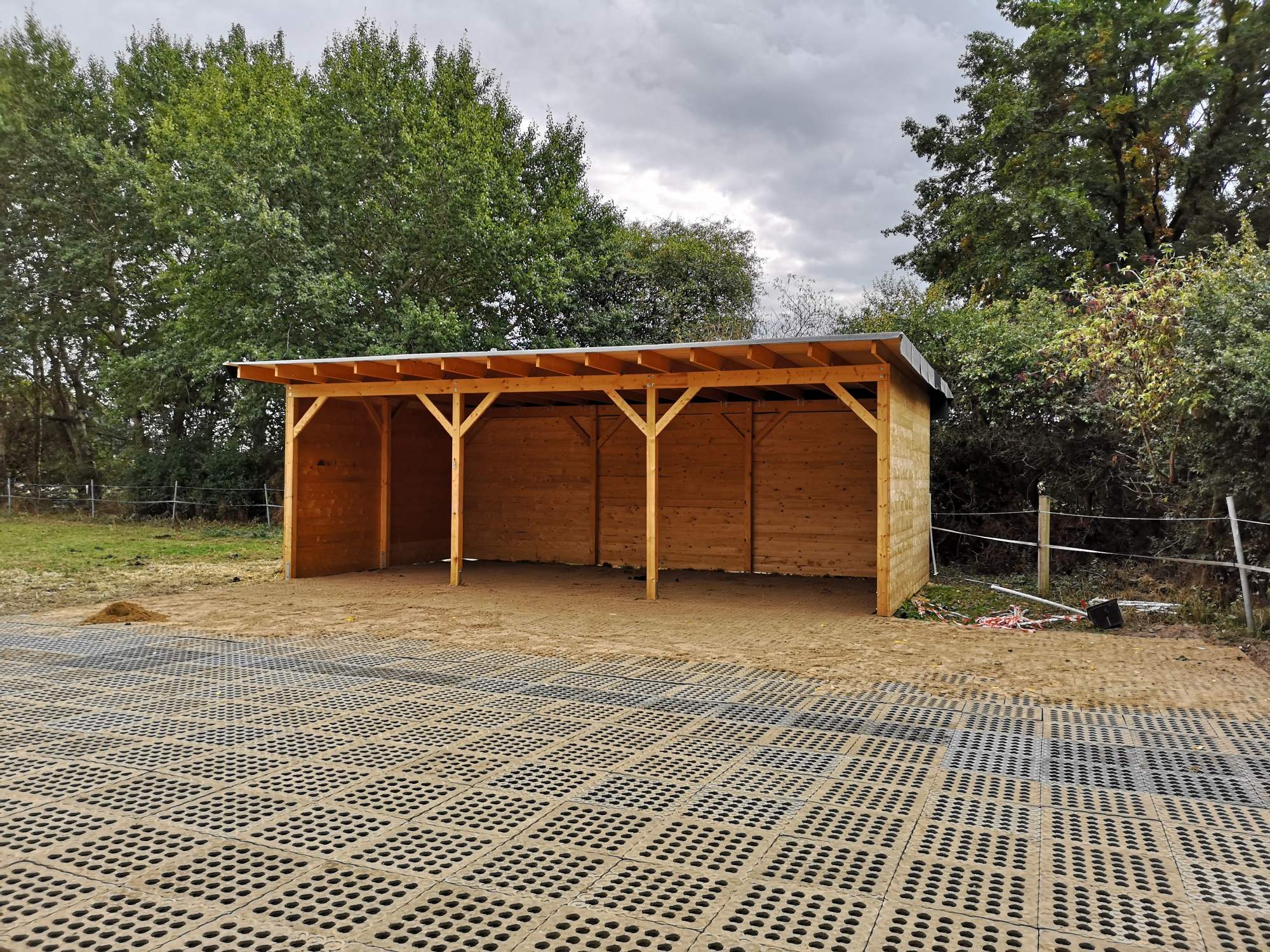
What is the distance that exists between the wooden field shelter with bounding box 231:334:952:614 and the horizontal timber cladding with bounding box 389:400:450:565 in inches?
1.2

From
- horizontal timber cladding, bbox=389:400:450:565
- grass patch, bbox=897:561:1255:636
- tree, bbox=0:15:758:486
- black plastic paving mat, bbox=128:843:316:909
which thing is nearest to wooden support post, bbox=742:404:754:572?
grass patch, bbox=897:561:1255:636

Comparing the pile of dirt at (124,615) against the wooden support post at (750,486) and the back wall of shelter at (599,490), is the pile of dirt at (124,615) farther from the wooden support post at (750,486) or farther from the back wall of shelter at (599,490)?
the wooden support post at (750,486)

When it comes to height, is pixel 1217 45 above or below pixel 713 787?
above

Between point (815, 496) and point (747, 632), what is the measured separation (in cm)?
486

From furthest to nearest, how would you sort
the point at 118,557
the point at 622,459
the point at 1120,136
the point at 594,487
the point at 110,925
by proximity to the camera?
the point at 1120,136, the point at 118,557, the point at 594,487, the point at 622,459, the point at 110,925

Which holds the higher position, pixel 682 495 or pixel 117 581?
pixel 682 495

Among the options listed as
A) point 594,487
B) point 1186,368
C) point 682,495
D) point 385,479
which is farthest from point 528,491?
point 1186,368

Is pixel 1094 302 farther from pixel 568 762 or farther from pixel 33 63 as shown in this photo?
pixel 33 63

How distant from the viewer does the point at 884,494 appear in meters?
8.13

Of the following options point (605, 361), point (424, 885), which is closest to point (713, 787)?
point (424, 885)

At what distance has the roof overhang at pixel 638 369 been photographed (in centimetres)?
806

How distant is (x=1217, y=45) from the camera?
51.4 feet

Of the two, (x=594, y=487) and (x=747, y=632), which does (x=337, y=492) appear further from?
(x=747, y=632)

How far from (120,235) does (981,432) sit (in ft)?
71.7
